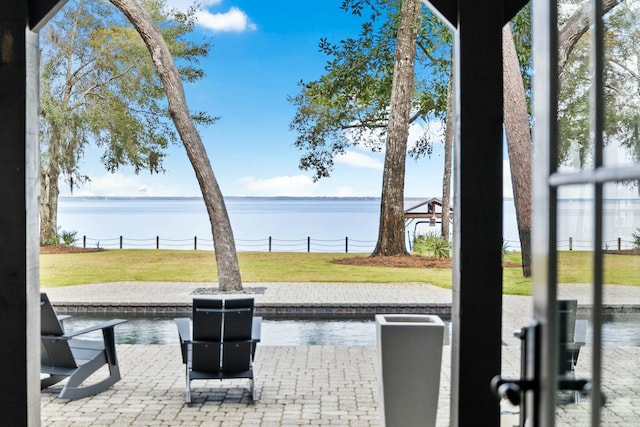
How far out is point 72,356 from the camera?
229 inches

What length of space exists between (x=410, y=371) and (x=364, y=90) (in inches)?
785

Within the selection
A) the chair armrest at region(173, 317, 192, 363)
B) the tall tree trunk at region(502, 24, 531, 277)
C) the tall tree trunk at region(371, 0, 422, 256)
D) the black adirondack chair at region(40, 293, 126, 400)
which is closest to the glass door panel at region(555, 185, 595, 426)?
the chair armrest at region(173, 317, 192, 363)

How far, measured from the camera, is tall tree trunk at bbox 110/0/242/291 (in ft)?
47.5

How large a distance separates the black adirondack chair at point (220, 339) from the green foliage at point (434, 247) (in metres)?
16.1

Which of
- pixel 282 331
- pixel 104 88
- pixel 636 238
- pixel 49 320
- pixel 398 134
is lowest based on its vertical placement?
pixel 282 331

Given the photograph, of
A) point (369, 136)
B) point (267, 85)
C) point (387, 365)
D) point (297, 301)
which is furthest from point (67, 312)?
point (267, 85)

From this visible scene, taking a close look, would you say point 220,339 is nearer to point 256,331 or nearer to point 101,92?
point 256,331

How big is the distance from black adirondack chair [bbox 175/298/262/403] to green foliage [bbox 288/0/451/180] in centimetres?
1713

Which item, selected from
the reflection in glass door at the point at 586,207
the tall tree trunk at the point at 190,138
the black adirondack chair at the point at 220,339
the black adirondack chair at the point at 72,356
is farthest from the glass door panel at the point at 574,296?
the tall tree trunk at the point at 190,138

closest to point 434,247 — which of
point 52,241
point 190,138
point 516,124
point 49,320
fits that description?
point 516,124

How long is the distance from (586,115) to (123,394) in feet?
17.4

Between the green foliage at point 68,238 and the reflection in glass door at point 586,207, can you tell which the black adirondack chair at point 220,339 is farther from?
the green foliage at point 68,238

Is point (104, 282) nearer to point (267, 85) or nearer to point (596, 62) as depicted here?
point (596, 62)

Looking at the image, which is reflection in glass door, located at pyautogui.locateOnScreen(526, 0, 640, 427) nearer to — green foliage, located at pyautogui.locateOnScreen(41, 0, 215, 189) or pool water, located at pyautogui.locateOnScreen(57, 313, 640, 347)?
pool water, located at pyautogui.locateOnScreen(57, 313, 640, 347)
